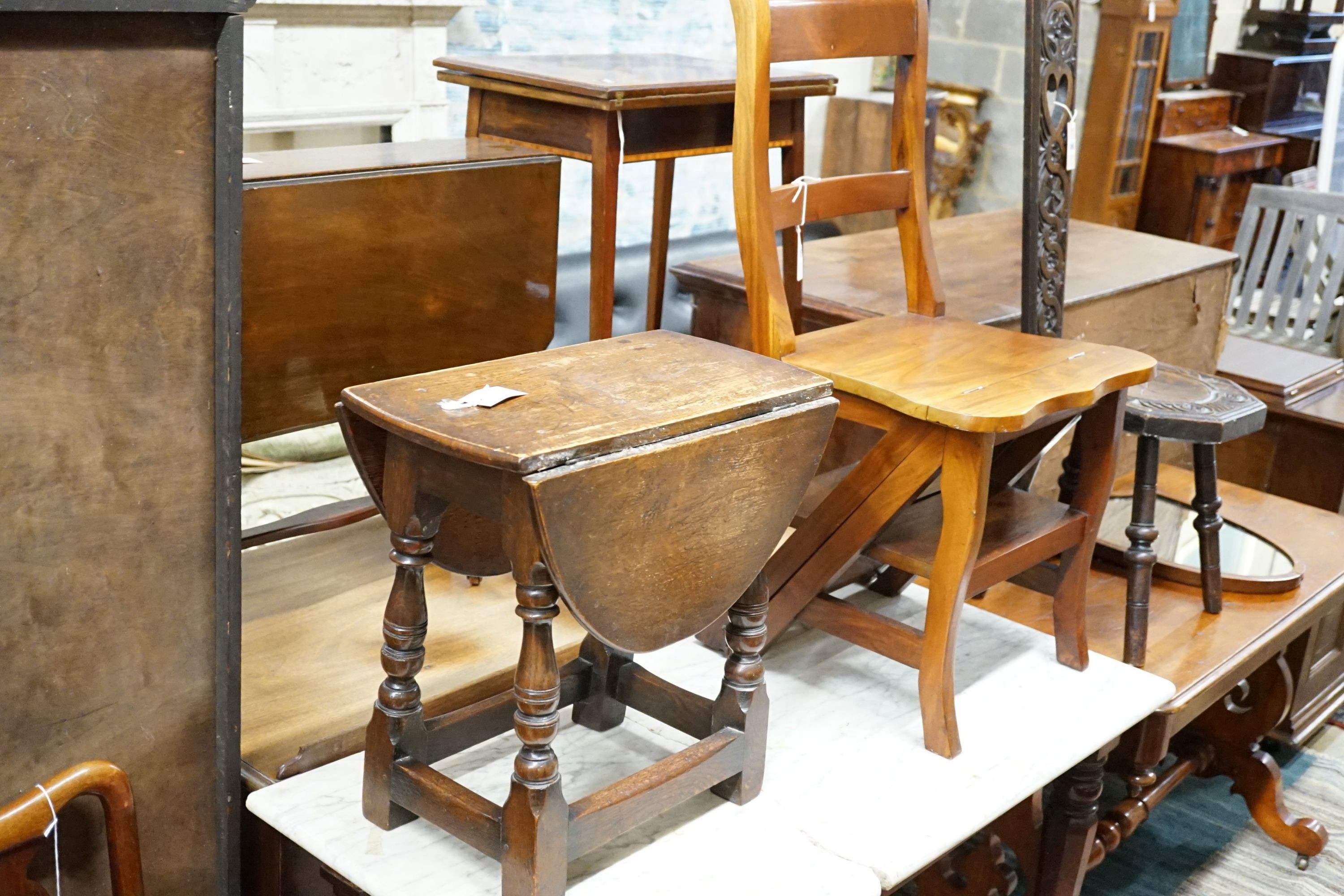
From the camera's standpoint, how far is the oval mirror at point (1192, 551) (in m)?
2.83

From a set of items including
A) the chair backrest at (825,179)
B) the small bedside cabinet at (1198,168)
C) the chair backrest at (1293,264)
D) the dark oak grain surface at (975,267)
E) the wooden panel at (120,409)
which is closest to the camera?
the wooden panel at (120,409)

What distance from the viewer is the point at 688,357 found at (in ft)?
5.26

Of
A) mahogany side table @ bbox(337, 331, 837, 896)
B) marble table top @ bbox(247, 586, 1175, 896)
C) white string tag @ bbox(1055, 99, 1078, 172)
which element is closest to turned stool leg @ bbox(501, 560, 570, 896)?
mahogany side table @ bbox(337, 331, 837, 896)

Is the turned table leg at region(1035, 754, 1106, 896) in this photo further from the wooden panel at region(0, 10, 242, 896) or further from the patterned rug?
the wooden panel at region(0, 10, 242, 896)

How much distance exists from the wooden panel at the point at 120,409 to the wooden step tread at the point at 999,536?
926 millimetres

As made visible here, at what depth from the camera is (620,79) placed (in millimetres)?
2330

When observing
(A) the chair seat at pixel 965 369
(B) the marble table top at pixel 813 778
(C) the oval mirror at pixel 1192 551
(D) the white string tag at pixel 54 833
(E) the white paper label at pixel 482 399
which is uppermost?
(E) the white paper label at pixel 482 399

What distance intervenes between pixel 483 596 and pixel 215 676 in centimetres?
79

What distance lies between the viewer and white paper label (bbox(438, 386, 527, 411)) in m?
1.38

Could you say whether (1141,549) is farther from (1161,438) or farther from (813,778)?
(813,778)

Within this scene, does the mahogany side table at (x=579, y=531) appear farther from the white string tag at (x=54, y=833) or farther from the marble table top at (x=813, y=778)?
the white string tag at (x=54, y=833)

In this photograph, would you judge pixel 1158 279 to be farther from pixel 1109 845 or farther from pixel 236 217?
pixel 236 217

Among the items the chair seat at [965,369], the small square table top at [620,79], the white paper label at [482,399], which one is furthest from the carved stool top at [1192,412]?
the white paper label at [482,399]

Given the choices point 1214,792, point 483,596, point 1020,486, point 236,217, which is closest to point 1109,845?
point 1020,486
